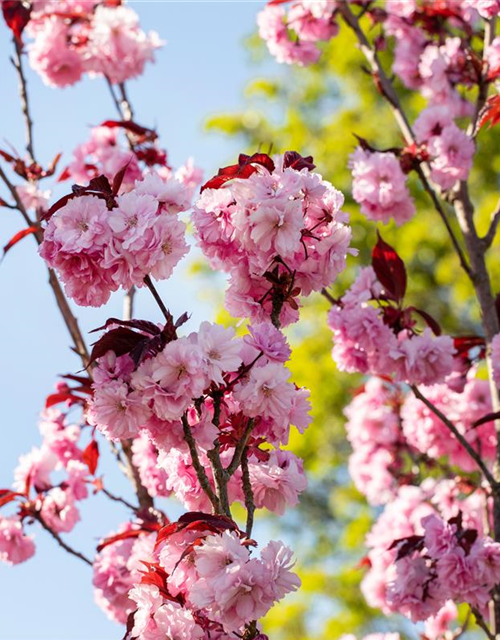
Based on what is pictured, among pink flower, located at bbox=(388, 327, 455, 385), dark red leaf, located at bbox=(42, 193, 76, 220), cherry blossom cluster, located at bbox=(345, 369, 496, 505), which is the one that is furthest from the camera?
cherry blossom cluster, located at bbox=(345, 369, 496, 505)

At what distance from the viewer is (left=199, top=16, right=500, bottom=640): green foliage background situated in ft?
24.6

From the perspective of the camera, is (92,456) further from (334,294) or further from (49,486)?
(334,294)

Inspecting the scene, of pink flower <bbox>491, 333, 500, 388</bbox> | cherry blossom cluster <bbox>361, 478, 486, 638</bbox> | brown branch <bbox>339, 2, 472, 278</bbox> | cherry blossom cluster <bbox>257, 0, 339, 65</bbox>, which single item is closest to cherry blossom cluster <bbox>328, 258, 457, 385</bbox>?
pink flower <bbox>491, 333, 500, 388</bbox>

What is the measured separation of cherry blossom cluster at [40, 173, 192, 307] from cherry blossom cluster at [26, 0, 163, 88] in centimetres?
203

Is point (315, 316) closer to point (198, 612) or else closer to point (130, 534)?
point (130, 534)

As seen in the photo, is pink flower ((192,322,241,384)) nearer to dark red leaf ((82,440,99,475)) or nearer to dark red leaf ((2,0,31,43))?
dark red leaf ((82,440,99,475))

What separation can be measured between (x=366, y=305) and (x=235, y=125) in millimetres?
8073

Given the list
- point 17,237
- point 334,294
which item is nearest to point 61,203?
point 17,237

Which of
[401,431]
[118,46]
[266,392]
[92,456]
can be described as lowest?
[266,392]

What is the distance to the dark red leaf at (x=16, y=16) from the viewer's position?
9.16ft

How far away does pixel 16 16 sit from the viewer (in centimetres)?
280

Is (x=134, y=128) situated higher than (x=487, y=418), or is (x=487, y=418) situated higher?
(x=134, y=128)

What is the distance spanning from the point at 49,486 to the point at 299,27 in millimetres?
1920

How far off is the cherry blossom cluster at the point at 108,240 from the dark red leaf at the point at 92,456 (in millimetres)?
1048
